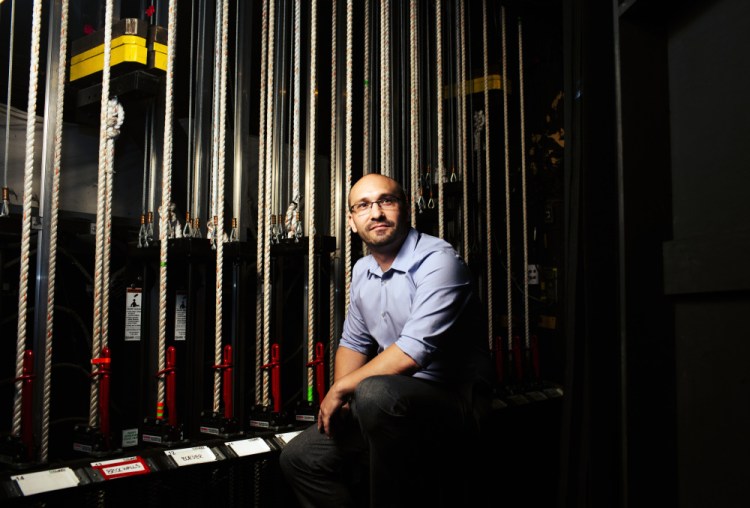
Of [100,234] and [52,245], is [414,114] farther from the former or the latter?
[52,245]

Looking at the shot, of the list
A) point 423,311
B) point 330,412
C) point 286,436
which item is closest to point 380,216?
point 423,311

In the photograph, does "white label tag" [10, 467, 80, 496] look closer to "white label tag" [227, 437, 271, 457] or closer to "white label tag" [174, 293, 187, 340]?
"white label tag" [227, 437, 271, 457]

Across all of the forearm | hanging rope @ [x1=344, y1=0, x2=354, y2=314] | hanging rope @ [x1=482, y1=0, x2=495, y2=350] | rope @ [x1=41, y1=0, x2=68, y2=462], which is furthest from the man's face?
hanging rope @ [x1=482, y1=0, x2=495, y2=350]

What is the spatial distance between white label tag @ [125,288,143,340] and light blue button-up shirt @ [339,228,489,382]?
784mm

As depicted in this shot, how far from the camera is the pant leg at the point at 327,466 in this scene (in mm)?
2072

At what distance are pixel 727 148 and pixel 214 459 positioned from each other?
178 cm

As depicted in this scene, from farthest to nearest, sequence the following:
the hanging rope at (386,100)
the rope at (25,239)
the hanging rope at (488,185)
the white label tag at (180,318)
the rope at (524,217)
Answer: the rope at (524,217), the hanging rope at (488,185), the hanging rope at (386,100), the white label tag at (180,318), the rope at (25,239)

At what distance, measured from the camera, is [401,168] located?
375 cm

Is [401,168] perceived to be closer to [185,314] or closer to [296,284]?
[296,284]

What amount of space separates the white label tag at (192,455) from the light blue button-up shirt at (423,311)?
64 cm

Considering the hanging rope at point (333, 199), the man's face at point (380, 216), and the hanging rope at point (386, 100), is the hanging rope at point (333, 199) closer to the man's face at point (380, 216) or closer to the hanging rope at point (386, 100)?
the hanging rope at point (386, 100)

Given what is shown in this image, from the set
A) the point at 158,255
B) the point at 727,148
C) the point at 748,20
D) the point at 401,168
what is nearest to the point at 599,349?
the point at 727,148

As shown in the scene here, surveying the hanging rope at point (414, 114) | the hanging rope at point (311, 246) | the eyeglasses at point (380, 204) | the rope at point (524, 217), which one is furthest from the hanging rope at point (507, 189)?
the eyeglasses at point (380, 204)

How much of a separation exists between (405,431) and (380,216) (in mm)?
773
